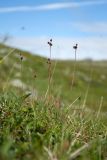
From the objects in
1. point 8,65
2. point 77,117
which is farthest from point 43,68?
point 77,117

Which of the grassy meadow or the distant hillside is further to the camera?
the distant hillside

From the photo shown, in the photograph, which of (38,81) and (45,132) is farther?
(38,81)

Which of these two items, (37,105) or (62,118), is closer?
(62,118)

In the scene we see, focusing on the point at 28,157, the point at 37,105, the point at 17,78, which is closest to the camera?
the point at 28,157

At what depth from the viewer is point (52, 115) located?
7418 millimetres

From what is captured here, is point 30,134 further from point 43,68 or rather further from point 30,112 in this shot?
point 43,68

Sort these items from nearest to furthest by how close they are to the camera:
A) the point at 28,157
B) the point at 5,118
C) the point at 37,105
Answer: the point at 28,157 → the point at 5,118 → the point at 37,105

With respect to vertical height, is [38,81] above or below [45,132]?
below

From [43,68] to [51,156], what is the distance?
72178 mm

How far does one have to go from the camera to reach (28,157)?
4.64 m

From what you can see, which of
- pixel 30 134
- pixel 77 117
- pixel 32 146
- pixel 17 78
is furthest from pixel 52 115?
pixel 17 78

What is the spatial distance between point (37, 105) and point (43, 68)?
69.1 metres

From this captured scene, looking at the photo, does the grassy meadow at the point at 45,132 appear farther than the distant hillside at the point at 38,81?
No

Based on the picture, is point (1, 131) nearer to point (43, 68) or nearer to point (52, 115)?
point (52, 115)
